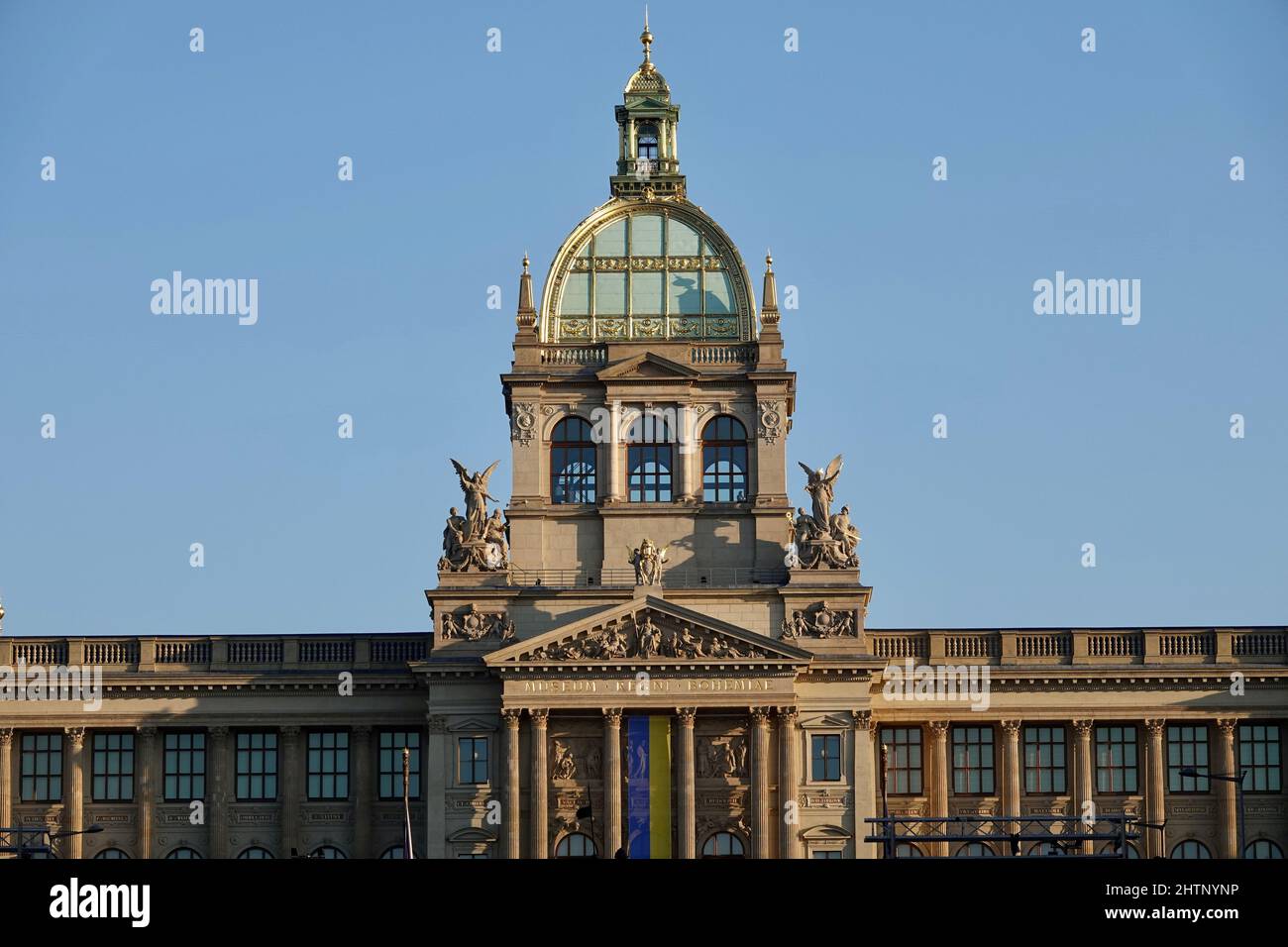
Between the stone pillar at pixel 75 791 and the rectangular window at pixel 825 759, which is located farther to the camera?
the stone pillar at pixel 75 791

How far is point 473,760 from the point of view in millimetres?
108688

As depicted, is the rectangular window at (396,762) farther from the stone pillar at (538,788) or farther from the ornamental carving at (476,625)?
the stone pillar at (538,788)

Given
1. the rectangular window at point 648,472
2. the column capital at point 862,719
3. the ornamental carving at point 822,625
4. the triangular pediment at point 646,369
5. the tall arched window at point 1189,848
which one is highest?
the triangular pediment at point 646,369

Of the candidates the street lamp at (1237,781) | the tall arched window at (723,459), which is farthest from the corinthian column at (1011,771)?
the tall arched window at (723,459)

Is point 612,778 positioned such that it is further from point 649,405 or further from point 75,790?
point 75,790

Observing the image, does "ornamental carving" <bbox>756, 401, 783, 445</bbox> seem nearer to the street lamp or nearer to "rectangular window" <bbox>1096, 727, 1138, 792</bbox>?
"rectangular window" <bbox>1096, 727, 1138, 792</bbox>

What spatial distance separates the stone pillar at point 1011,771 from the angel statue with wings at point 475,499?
70.5ft

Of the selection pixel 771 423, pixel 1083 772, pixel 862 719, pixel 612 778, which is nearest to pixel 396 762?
pixel 612 778

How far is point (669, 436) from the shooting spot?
4508 inches

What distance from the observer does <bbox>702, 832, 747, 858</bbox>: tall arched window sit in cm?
10688

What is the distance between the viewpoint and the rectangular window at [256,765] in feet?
368

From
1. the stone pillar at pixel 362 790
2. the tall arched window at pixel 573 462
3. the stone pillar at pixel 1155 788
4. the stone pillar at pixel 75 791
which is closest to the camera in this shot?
the stone pillar at pixel 1155 788

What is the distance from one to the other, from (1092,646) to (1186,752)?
5.48 metres
